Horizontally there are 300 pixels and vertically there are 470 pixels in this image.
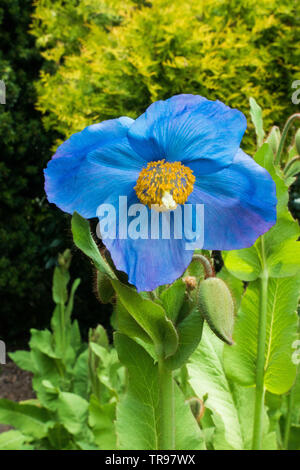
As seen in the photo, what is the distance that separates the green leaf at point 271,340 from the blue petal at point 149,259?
1.20 ft

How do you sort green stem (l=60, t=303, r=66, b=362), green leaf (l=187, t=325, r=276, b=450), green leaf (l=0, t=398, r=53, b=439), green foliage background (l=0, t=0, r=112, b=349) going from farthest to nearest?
green foliage background (l=0, t=0, r=112, b=349), green stem (l=60, t=303, r=66, b=362), green leaf (l=0, t=398, r=53, b=439), green leaf (l=187, t=325, r=276, b=450)

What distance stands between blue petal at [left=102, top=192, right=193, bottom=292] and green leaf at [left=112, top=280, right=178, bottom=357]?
4cm

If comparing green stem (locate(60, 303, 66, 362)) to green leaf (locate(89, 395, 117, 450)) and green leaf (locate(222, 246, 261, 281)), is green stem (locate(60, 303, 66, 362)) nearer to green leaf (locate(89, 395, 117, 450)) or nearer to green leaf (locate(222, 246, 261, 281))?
green leaf (locate(89, 395, 117, 450))

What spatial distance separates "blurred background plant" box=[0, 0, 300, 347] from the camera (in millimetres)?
2344

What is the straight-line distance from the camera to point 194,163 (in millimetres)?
519

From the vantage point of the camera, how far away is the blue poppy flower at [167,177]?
46 centimetres

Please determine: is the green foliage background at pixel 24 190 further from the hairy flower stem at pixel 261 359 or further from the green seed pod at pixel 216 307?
the green seed pod at pixel 216 307

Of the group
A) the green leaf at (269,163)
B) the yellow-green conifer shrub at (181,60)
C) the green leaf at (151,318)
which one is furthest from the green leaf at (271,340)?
the yellow-green conifer shrub at (181,60)

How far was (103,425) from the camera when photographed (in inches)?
47.6

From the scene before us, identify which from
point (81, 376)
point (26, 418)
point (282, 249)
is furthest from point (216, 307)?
point (81, 376)

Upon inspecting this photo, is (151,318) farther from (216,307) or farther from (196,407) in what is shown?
(196,407)

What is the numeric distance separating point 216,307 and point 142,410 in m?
0.26

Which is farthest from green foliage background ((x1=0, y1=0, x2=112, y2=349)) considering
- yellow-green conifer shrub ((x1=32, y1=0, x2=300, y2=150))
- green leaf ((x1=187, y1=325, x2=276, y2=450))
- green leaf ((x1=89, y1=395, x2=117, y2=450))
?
green leaf ((x1=187, y1=325, x2=276, y2=450))

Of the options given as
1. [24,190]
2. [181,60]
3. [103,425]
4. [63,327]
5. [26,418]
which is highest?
[181,60]
